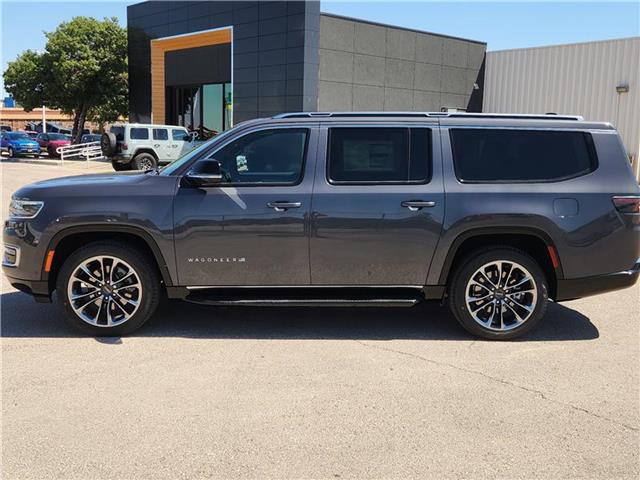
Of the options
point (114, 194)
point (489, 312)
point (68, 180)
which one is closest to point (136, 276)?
point (114, 194)

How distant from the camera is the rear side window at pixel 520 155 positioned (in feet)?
16.8

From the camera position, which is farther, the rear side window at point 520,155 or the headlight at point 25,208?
the rear side window at point 520,155

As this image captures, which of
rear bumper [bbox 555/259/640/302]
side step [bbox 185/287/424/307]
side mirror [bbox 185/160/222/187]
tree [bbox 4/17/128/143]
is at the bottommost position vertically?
side step [bbox 185/287/424/307]

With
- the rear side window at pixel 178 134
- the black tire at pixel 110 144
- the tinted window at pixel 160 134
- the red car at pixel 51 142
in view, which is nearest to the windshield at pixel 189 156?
the black tire at pixel 110 144

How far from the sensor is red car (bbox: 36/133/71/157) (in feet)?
118

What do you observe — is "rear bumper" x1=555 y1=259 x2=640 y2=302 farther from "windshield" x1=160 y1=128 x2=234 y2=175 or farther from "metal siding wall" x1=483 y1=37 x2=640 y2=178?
"metal siding wall" x1=483 y1=37 x2=640 y2=178

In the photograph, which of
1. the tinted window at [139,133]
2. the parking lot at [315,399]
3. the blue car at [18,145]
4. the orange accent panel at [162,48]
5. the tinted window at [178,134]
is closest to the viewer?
the parking lot at [315,399]

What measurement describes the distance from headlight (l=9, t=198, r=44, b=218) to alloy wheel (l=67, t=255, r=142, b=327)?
23.7 inches

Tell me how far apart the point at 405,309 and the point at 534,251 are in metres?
1.49

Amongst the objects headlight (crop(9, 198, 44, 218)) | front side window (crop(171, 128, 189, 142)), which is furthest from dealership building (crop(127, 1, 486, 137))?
headlight (crop(9, 198, 44, 218))

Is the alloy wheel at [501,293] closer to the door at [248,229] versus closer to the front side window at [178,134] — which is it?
the door at [248,229]

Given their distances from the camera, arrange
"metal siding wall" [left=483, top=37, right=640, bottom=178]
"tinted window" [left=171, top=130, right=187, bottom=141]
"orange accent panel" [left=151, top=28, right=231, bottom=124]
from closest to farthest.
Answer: "metal siding wall" [left=483, top=37, right=640, bottom=178] → "tinted window" [left=171, top=130, right=187, bottom=141] → "orange accent panel" [left=151, top=28, right=231, bottom=124]

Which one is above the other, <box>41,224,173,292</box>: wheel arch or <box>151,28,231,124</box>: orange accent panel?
<box>151,28,231,124</box>: orange accent panel

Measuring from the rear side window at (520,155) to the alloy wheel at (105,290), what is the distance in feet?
9.65
